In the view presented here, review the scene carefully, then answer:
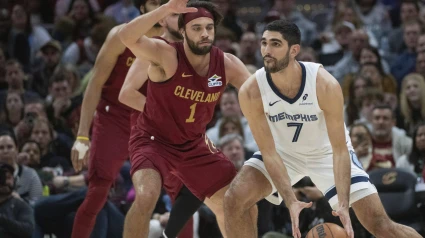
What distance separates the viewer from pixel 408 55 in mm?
12367

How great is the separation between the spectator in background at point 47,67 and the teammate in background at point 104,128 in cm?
496

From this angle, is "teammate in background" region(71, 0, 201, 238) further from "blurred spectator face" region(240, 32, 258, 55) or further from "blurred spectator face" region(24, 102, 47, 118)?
"blurred spectator face" region(240, 32, 258, 55)

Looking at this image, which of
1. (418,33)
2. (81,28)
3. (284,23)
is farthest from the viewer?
(81,28)

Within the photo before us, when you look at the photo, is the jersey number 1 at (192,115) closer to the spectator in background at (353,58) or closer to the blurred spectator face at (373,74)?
the blurred spectator face at (373,74)

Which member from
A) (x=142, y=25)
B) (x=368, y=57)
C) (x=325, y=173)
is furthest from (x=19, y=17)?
(x=325, y=173)

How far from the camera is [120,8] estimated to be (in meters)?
14.2

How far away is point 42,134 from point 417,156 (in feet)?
14.4

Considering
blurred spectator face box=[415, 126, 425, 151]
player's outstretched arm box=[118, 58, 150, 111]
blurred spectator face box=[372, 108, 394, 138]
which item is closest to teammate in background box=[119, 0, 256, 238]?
player's outstretched arm box=[118, 58, 150, 111]

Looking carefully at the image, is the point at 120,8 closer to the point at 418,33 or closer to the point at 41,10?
the point at 41,10

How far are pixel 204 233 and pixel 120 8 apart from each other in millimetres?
5694

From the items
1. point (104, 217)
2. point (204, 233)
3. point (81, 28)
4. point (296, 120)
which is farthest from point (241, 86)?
point (81, 28)

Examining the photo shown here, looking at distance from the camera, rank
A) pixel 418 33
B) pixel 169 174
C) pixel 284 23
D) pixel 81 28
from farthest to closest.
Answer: pixel 81 28 → pixel 418 33 → pixel 169 174 → pixel 284 23

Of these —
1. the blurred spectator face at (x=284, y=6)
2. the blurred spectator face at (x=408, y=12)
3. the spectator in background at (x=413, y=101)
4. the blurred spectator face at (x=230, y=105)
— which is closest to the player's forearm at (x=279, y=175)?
the blurred spectator face at (x=230, y=105)

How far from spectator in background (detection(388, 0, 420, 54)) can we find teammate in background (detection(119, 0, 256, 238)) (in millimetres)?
6352
